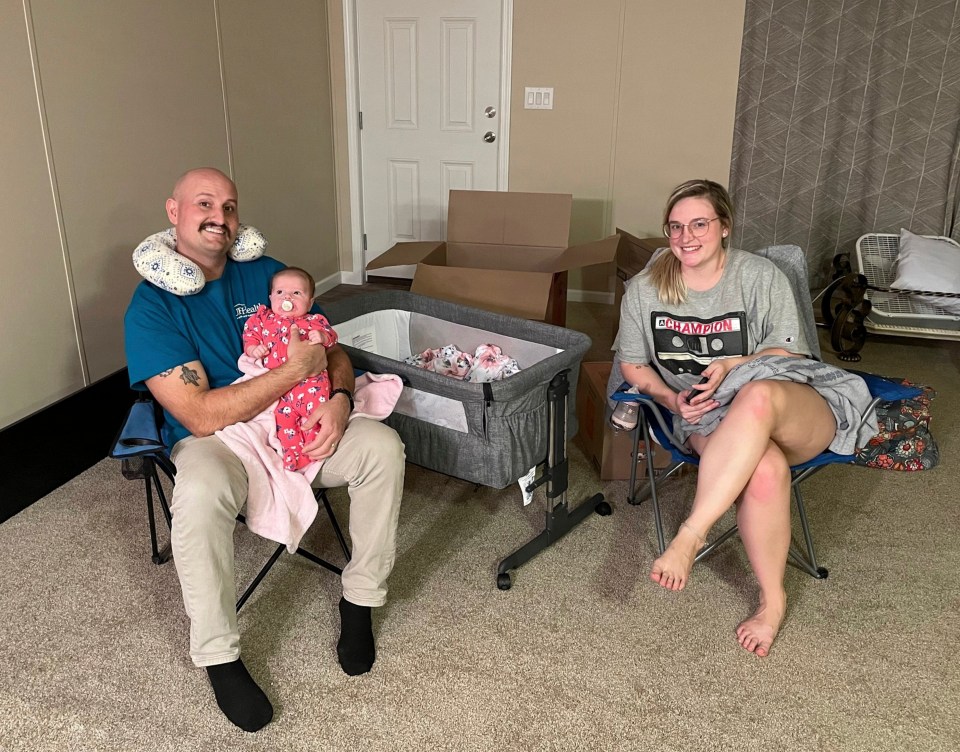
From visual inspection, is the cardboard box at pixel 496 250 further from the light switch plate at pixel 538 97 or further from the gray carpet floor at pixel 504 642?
the light switch plate at pixel 538 97

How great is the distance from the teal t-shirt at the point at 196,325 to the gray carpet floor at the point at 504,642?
0.57 m

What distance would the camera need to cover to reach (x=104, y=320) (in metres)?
2.89

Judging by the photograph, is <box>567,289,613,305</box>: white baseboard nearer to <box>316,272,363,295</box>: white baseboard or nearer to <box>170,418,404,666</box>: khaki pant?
<box>316,272,363,295</box>: white baseboard

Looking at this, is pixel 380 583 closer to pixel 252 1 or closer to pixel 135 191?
pixel 135 191

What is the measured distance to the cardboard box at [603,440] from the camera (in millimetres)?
2686

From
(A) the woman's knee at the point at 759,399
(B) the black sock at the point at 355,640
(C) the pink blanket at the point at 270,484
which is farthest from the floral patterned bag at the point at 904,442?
(C) the pink blanket at the point at 270,484

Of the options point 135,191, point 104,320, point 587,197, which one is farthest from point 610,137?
point 104,320

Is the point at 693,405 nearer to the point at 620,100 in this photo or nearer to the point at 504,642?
the point at 504,642

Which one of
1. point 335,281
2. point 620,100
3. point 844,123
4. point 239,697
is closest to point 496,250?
point 620,100

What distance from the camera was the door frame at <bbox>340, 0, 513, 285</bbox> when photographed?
14.6ft

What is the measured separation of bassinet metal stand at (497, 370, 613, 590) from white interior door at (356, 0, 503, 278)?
2.83 m

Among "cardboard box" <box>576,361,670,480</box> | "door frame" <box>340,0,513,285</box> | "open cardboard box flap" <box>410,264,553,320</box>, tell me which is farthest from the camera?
"door frame" <box>340,0,513,285</box>

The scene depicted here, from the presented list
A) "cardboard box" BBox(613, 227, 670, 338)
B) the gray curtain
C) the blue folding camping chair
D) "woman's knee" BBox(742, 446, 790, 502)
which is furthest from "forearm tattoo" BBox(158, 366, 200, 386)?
the gray curtain

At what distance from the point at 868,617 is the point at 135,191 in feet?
9.28
